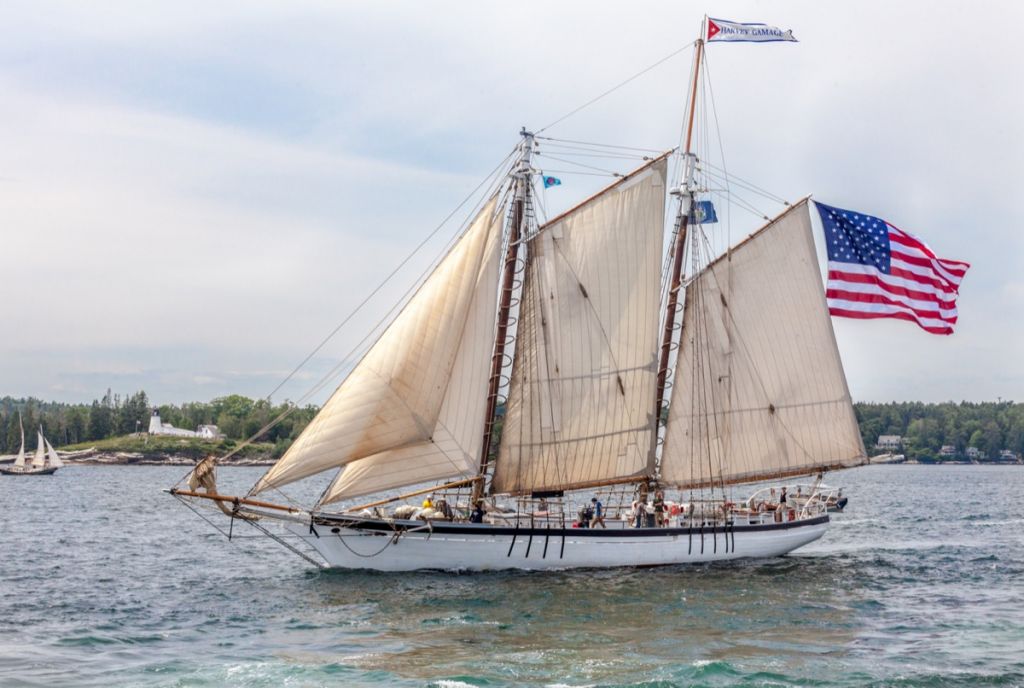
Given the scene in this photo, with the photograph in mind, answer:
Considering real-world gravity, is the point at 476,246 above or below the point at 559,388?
above

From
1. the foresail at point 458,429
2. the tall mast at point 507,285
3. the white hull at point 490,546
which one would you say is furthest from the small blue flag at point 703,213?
the white hull at point 490,546

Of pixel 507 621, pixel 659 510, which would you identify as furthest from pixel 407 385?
pixel 659 510

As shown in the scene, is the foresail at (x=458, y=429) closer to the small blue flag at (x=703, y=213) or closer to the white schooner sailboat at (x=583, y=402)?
the white schooner sailboat at (x=583, y=402)

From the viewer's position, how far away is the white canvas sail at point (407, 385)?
124 feet

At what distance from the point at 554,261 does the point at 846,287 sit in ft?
42.5

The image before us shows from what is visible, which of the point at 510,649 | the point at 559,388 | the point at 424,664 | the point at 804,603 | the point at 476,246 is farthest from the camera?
the point at 559,388

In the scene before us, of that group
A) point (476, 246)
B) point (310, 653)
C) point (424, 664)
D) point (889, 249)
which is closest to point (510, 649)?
point (424, 664)

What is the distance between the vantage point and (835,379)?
49.8 m

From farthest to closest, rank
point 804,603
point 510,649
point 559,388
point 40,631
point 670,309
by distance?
point 670,309, point 559,388, point 804,603, point 40,631, point 510,649

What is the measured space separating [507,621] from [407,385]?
1022cm

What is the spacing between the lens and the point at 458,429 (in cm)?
4091

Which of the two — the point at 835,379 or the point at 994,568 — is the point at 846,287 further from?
the point at 994,568

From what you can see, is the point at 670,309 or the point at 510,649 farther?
the point at 670,309

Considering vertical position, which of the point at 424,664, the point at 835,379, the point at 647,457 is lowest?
the point at 424,664
